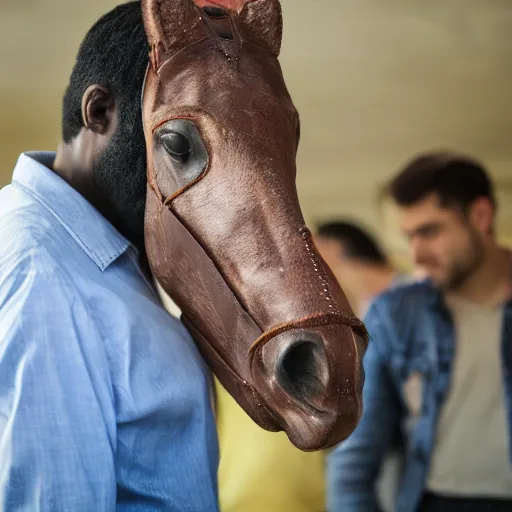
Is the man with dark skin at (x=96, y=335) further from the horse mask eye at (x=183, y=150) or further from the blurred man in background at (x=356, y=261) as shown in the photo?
the blurred man in background at (x=356, y=261)

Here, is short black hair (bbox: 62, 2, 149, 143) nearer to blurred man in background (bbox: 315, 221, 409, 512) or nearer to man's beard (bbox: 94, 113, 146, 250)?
man's beard (bbox: 94, 113, 146, 250)

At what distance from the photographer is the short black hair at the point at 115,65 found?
68cm

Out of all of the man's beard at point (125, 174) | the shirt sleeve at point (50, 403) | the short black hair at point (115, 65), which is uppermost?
the short black hair at point (115, 65)

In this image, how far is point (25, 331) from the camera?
575 millimetres

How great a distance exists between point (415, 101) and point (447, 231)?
86.5 inches

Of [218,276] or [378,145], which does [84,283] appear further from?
[378,145]

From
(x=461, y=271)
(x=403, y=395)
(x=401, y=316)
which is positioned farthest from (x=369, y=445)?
(x=461, y=271)

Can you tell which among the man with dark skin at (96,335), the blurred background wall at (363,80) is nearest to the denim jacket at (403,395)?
the man with dark skin at (96,335)

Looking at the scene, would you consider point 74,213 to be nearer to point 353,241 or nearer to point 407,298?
point 407,298

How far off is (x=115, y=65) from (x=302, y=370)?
0.31m

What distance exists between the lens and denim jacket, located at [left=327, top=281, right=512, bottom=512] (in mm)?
1497

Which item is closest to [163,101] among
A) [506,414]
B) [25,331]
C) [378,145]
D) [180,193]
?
[180,193]

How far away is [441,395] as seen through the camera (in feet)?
4.99

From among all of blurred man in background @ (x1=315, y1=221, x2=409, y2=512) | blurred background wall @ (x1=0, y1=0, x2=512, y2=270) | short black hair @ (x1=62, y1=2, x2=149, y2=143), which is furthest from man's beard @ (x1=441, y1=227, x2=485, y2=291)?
blurred background wall @ (x1=0, y1=0, x2=512, y2=270)
